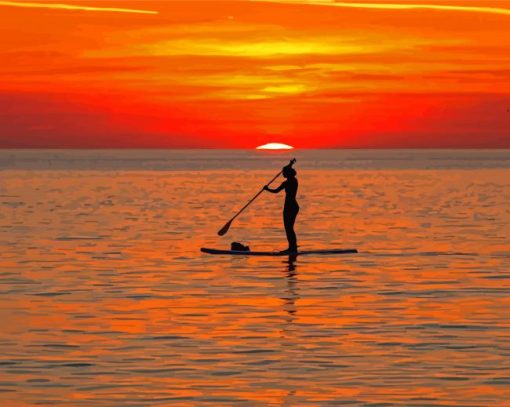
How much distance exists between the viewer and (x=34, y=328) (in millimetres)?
20047

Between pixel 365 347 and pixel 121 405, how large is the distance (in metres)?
4.59

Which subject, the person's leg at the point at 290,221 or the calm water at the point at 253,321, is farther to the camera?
the person's leg at the point at 290,221

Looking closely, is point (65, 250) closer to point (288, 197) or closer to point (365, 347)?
point (288, 197)

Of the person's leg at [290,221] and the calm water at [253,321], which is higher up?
the person's leg at [290,221]

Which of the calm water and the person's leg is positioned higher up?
the person's leg

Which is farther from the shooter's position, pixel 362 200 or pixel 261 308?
pixel 362 200

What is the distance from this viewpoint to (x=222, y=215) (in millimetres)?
57375

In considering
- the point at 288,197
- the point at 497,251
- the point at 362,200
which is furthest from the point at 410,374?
the point at 362,200

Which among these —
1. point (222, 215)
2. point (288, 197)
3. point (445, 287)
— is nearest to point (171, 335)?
point (445, 287)

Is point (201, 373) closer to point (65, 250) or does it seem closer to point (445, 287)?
point (445, 287)

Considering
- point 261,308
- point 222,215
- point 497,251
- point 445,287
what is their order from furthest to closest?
point 222,215, point 497,251, point 445,287, point 261,308

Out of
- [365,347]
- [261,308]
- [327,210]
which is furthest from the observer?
[327,210]

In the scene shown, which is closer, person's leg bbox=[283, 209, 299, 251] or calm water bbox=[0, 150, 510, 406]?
calm water bbox=[0, 150, 510, 406]

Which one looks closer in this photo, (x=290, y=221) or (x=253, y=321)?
(x=253, y=321)
